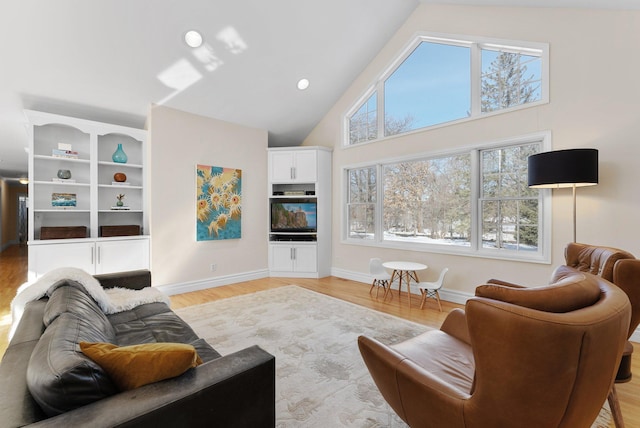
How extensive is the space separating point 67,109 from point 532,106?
19.4ft

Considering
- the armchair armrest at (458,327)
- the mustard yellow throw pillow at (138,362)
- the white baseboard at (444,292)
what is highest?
the mustard yellow throw pillow at (138,362)

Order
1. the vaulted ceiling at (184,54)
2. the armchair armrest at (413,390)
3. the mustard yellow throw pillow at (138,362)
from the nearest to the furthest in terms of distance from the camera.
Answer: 1. the mustard yellow throw pillow at (138,362)
2. the armchair armrest at (413,390)
3. the vaulted ceiling at (184,54)

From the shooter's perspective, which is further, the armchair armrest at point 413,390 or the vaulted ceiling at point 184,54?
the vaulted ceiling at point 184,54

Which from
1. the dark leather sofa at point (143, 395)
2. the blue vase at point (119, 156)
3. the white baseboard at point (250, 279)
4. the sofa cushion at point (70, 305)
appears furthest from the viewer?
the blue vase at point (119, 156)

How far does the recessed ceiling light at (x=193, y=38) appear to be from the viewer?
3465 mm

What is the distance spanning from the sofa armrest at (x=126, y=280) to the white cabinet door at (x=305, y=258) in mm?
2818

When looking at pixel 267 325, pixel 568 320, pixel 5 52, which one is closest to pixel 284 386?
pixel 267 325

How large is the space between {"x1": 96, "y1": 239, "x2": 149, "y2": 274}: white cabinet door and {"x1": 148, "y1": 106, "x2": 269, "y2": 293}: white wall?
14 cm

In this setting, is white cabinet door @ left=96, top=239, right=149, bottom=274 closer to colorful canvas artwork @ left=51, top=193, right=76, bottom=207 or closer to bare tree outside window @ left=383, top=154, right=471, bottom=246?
colorful canvas artwork @ left=51, top=193, right=76, bottom=207

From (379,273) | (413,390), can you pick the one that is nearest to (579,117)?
(379,273)

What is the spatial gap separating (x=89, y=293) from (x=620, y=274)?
134 inches

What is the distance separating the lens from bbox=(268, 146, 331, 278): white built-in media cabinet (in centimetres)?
547

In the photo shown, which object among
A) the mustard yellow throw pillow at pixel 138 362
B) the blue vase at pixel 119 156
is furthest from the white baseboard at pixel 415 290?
the blue vase at pixel 119 156

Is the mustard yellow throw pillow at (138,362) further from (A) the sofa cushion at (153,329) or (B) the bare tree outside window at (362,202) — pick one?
(B) the bare tree outside window at (362,202)
